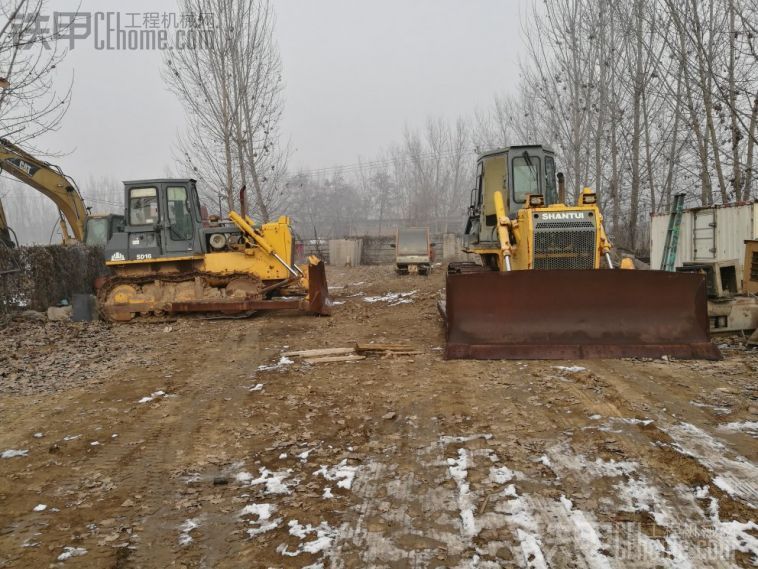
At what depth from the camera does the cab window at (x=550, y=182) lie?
30.0 feet

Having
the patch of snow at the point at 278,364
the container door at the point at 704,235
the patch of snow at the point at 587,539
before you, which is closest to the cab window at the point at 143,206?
the patch of snow at the point at 278,364

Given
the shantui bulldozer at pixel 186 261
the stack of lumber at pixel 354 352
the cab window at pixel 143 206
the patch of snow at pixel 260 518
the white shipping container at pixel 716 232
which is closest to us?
the patch of snow at pixel 260 518

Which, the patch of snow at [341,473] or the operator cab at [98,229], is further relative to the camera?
the operator cab at [98,229]

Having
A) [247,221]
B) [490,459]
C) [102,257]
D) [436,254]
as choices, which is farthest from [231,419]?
[436,254]

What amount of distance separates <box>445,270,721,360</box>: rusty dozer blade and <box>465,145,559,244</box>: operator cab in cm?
271

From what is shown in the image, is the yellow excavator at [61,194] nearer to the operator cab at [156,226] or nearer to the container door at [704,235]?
the operator cab at [156,226]

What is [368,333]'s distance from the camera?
8781mm

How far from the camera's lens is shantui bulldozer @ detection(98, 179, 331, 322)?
1107 cm

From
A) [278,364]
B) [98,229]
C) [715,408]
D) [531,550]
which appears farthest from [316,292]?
[98,229]

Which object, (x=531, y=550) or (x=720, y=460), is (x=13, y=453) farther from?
(x=720, y=460)

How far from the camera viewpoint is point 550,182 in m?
9.22

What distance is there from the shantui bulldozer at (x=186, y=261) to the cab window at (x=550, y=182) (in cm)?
448

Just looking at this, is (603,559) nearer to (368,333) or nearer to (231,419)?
(231,419)

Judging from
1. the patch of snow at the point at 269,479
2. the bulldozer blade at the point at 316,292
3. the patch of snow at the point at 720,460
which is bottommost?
the patch of snow at the point at 269,479
